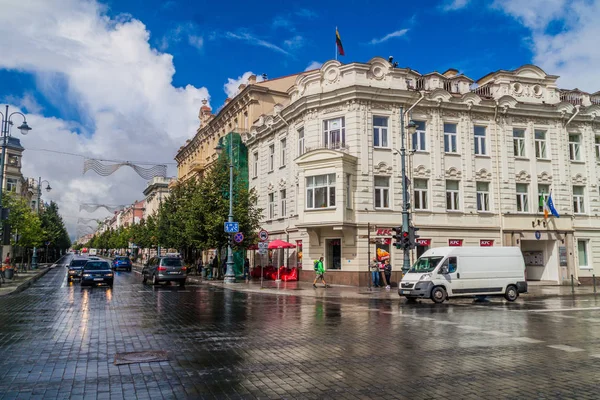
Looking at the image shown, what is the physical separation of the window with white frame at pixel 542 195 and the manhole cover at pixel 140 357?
97.5 feet

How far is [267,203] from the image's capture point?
37.3 m

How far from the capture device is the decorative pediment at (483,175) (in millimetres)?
30531

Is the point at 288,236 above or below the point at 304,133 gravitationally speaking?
below

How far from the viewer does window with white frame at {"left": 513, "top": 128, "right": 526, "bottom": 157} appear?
1251 inches

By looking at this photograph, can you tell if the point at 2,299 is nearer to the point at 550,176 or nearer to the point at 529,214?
the point at 529,214

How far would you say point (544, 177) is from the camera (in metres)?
31.8

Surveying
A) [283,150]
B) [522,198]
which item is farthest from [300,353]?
[522,198]

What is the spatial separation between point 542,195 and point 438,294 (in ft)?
56.8

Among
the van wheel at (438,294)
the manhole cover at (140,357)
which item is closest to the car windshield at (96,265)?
the van wheel at (438,294)

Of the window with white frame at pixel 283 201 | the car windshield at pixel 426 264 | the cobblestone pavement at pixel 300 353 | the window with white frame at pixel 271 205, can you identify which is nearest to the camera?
the cobblestone pavement at pixel 300 353

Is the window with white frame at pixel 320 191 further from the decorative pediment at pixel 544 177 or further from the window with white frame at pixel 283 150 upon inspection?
the decorative pediment at pixel 544 177

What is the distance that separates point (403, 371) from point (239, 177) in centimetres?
3470

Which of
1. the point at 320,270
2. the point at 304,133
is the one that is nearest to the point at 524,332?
the point at 320,270

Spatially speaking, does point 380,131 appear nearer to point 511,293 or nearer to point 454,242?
point 454,242
